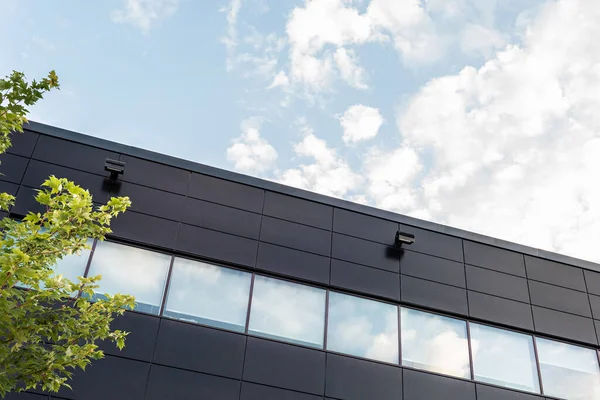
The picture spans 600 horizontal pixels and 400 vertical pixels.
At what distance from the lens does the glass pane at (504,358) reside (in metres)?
12.9

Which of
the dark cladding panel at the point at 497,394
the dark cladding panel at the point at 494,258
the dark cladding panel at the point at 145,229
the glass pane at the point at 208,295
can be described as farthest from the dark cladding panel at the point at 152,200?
the dark cladding panel at the point at 497,394

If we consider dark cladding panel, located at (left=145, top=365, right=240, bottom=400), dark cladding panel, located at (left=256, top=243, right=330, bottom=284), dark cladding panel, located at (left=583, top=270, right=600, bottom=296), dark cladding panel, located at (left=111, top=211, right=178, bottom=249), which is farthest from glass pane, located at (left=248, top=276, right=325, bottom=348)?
dark cladding panel, located at (left=583, top=270, right=600, bottom=296)

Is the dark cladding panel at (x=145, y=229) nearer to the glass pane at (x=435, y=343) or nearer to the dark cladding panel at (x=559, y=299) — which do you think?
the glass pane at (x=435, y=343)

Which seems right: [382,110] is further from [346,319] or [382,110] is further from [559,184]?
[346,319]

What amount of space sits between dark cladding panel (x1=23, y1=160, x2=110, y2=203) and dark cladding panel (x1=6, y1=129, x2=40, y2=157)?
0.30m

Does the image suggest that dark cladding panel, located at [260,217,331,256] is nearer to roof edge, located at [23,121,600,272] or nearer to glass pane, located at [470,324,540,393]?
roof edge, located at [23,121,600,272]

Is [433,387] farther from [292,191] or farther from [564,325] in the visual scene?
[292,191]

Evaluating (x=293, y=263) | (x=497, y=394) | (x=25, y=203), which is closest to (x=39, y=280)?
(x=25, y=203)

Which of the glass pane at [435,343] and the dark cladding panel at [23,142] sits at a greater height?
the dark cladding panel at [23,142]

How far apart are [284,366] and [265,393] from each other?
68 centimetres

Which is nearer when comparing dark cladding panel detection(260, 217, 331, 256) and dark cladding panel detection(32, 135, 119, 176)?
dark cladding panel detection(32, 135, 119, 176)

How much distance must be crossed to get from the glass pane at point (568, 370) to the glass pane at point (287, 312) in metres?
5.93

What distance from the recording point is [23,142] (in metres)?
11.6

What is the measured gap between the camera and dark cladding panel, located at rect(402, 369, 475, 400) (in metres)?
11.9
